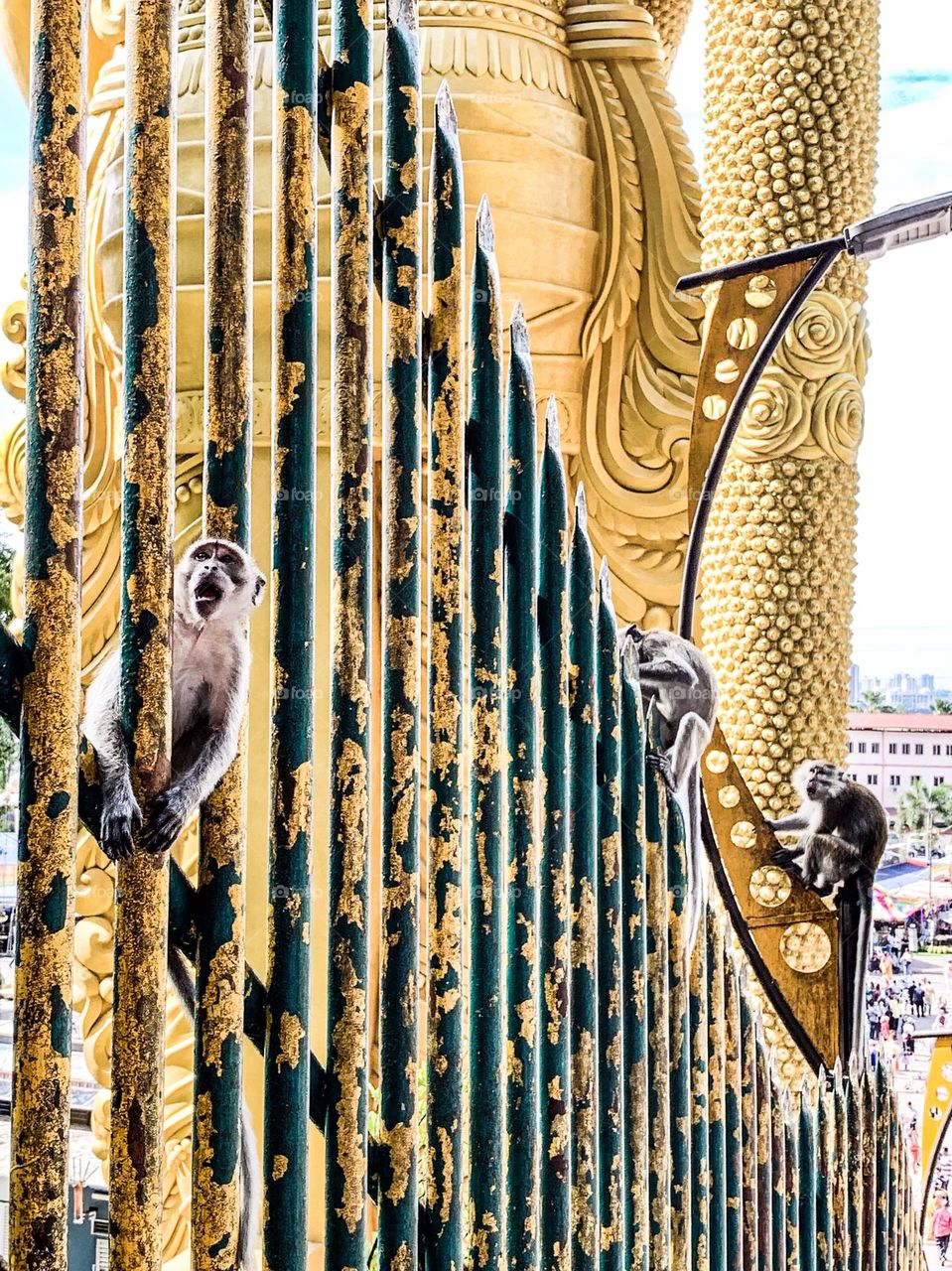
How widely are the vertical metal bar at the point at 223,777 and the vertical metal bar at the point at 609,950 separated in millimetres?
365

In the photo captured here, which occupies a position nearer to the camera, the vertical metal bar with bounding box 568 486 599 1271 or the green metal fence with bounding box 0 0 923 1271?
the green metal fence with bounding box 0 0 923 1271

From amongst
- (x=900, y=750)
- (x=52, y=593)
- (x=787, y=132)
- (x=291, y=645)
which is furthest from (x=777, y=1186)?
(x=900, y=750)

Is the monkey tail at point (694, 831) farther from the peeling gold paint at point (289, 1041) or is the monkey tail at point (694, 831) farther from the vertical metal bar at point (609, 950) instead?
the peeling gold paint at point (289, 1041)

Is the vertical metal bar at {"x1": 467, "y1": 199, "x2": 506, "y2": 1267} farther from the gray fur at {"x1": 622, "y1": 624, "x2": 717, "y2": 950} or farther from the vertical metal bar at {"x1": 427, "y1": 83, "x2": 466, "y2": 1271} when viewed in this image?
the gray fur at {"x1": 622, "y1": 624, "x2": 717, "y2": 950}

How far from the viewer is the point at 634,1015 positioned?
90cm

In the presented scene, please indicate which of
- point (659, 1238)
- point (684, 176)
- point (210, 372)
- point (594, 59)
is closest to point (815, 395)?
point (684, 176)

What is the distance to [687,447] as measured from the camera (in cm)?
222

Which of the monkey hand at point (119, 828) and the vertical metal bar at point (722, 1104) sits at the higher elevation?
the monkey hand at point (119, 828)

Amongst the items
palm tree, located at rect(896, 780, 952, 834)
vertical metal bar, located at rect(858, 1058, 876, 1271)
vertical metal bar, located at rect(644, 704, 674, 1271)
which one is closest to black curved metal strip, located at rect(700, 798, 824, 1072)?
Answer: vertical metal bar, located at rect(858, 1058, 876, 1271)

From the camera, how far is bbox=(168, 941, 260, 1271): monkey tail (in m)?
0.56

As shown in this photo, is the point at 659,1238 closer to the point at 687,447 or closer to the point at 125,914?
the point at 125,914

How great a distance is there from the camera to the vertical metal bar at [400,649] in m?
0.63

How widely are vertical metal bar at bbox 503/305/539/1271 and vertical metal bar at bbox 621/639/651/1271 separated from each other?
5.5 inches

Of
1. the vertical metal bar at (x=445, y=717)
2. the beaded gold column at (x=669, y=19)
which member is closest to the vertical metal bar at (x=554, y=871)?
the vertical metal bar at (x=445, y=717)
